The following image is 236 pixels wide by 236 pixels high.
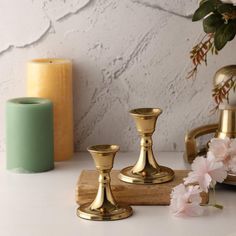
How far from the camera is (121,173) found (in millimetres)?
1056

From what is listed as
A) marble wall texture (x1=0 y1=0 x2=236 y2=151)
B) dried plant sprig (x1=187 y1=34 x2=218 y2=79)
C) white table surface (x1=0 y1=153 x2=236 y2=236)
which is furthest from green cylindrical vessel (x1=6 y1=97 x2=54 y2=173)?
dried plant sprig (x1=187 y1=34 x2=218 y2=79)

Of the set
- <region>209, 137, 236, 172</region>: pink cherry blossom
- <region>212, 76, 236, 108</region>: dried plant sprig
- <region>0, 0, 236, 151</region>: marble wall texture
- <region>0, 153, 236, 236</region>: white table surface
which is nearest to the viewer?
<region>0, 153, 236, 236</region>: white table surface

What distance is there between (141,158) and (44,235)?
0.77 ft

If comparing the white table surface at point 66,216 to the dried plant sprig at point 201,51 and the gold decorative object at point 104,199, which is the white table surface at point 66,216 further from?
the dried plant sprig at point 201,51

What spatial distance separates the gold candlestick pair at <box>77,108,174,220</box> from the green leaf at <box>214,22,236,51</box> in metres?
0.13

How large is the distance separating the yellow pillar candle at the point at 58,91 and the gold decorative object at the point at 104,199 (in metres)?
0.28

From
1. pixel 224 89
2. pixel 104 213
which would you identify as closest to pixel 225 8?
pixel 224 89

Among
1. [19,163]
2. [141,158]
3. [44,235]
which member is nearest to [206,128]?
[141,158]

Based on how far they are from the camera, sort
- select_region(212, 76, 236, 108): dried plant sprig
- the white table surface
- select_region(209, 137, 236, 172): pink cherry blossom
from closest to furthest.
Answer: the white table surface → select_region(209, 137, 236, 172): pink cherry blossom → select_region(212, 76, 236, 108): dried plant sprig

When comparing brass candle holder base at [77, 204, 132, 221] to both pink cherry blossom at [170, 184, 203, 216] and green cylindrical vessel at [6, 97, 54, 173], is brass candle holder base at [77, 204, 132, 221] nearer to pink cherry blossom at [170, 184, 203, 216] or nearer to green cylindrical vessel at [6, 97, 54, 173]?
pink cherry blossom at [170, 184, 203, 216]

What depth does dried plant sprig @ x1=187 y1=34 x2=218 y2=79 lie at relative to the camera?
3.76 feet

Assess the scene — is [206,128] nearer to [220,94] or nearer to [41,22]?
[220,94]

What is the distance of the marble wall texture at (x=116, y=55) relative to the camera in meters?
1.24

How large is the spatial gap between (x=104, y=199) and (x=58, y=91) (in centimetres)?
30
